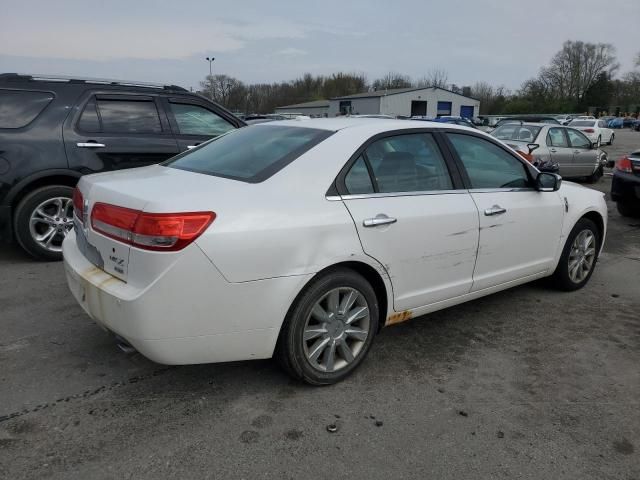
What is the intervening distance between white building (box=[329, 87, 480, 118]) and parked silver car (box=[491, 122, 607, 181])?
48038mm

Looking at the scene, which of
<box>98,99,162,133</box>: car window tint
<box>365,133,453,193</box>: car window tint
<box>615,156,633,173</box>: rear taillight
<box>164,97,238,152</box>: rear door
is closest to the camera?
<box>365,133,453,193</box>: car window tint

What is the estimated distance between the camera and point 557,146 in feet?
39.3

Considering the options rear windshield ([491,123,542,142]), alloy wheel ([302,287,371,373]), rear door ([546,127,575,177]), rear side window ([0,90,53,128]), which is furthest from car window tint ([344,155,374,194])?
rear door ([546,127,575,177])

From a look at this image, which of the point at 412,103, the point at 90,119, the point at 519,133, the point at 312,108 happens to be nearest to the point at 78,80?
the point at 90,119

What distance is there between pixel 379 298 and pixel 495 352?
3.27 feet

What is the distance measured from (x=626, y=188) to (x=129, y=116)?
23.9ft

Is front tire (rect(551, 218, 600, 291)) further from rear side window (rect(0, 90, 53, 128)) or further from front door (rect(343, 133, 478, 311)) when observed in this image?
rear side window (rect(0, 90, 53, 128))

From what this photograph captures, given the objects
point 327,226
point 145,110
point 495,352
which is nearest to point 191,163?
point 327,226

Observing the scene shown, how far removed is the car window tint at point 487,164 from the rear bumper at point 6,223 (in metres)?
4.11

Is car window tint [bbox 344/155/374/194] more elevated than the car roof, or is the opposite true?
the car roof

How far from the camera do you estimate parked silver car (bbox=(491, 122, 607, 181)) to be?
1141 centimetres

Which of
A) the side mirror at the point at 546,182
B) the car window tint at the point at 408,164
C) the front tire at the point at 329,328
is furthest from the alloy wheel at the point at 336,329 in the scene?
the side mirror at the point at 546,182

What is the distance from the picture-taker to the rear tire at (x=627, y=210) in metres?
8.70

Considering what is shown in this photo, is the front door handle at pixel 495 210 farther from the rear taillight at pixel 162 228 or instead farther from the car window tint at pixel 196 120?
the car window tint at pixel 196 120
